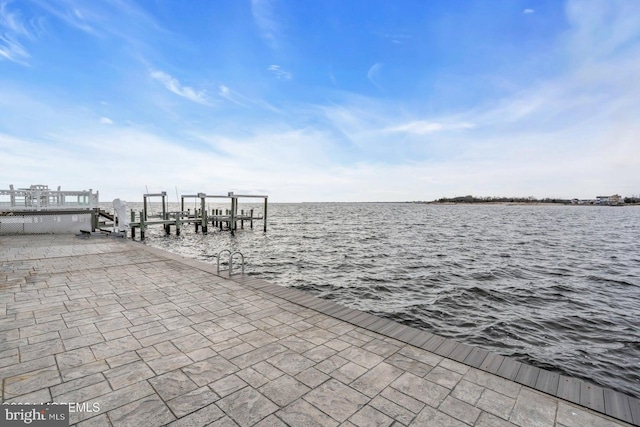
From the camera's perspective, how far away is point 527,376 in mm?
3303

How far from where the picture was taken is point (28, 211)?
15.4 m

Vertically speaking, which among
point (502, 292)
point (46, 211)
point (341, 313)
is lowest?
point (502, 292)

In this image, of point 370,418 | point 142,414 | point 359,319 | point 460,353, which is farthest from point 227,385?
point 460,353

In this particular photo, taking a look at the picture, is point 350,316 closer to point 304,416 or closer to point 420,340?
point 420,340

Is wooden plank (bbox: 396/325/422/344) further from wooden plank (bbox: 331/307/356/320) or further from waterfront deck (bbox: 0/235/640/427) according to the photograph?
wooden plank (bbox: 331/307/356/320)

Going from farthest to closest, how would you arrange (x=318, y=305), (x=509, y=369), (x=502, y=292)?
(x=502, y=292), (x=318, y=305), (x=509, y=369)

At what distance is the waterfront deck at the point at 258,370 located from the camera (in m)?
2.61

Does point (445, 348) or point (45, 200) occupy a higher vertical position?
point (45, 200)

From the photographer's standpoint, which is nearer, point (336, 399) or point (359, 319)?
point (336, 399)

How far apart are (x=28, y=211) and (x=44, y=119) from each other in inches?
203

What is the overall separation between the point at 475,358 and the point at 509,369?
370 mm

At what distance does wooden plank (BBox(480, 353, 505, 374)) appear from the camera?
344cm

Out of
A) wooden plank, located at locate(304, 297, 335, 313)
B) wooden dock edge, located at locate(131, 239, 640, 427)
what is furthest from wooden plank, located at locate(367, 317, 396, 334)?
wooden plank, located at locate(304, 297, 335, 313)

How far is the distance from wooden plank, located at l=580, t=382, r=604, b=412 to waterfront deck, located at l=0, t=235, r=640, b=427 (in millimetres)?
12
